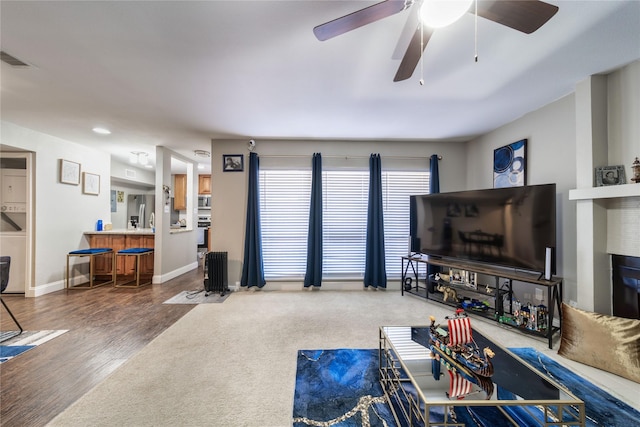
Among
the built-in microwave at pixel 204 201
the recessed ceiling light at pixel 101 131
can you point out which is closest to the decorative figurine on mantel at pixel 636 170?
the recessed ceiling light at pixel 101 131

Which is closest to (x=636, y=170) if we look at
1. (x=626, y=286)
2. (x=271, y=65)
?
(x=626, y=286)

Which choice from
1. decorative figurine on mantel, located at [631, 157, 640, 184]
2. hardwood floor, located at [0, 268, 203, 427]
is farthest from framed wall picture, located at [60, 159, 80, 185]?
decorative figurine on mantel, located at [631, 157, 640, 184]

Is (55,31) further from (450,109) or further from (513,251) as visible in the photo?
(513,251)

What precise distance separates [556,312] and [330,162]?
3462 mm

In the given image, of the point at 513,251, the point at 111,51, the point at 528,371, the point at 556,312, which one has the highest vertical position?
the point at 111,51

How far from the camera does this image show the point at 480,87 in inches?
93.7

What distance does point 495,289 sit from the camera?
110 inches

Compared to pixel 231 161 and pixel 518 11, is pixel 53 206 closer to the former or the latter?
pixel 231 161

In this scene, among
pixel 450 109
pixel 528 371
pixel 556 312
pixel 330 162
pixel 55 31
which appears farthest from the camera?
pixel 330 162

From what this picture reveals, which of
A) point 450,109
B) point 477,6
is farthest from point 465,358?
point 450,109

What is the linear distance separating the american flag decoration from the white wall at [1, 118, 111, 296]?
5561 mm

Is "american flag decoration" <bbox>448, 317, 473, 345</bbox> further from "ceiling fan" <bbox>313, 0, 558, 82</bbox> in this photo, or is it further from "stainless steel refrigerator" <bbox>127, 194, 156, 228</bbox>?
"stainless steel refrigerator" <bbox>127, 194, 156, 228</bbox>

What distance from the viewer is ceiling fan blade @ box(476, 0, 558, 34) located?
1.14 meters

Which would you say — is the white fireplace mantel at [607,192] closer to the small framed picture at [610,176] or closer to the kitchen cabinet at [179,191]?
the small framed picture at [610,176]
